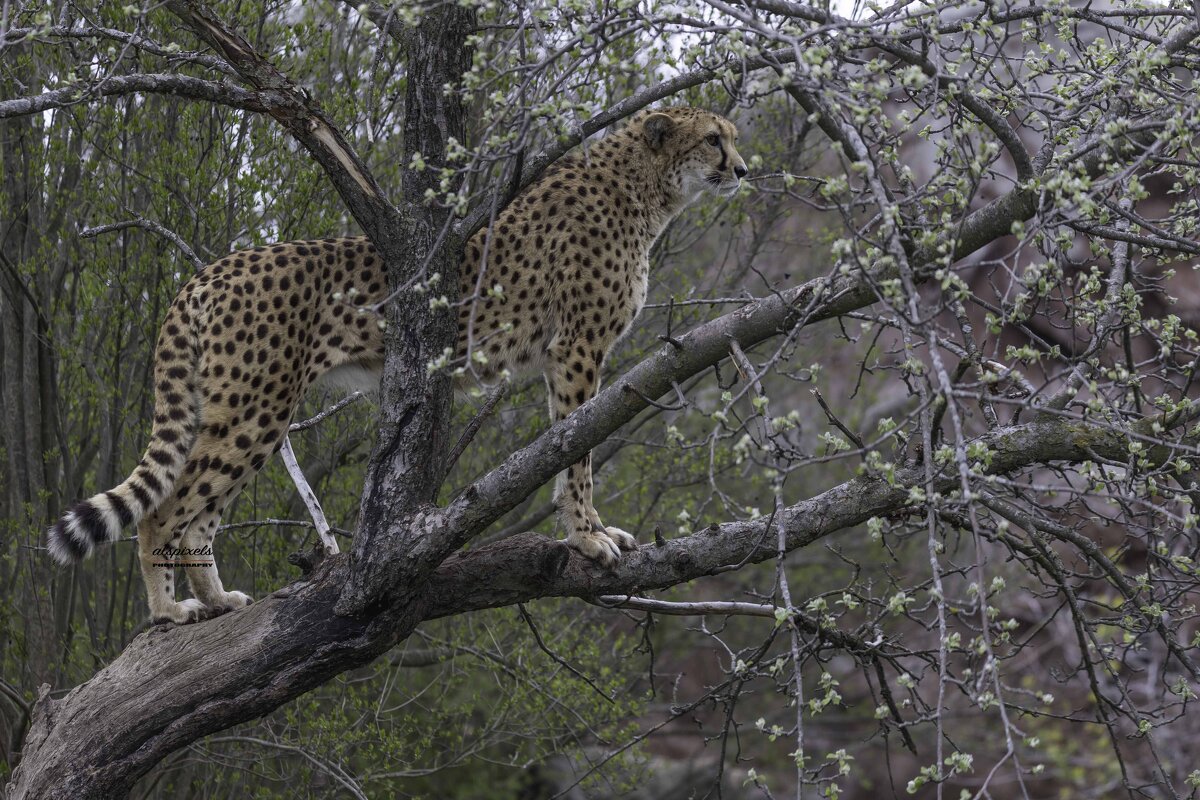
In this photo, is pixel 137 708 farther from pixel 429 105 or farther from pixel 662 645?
pixel 662 645

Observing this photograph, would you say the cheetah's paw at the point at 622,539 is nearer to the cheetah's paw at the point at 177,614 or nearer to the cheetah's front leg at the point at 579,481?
the cheetah's front leg at the point at 579,481

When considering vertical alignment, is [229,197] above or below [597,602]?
above

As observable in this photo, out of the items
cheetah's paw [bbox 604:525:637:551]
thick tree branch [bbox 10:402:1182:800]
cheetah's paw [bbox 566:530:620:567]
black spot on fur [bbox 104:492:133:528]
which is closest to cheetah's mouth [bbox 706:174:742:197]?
cheetah's paw [bbox 604:525:637:551]

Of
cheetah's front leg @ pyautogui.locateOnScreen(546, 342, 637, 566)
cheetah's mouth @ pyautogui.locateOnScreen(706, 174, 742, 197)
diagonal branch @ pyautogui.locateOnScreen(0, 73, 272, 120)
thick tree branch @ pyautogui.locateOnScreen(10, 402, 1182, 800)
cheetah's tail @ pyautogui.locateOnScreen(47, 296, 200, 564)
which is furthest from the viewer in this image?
cheetah's mouth @ pyautogui.locateOnScreen(706, 174, 742, 197)

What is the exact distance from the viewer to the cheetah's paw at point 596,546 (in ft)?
17.4

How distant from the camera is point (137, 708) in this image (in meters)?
4.89

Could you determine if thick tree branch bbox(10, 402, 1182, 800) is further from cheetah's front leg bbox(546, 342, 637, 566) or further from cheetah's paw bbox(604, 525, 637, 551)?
cheetah's paw bbox(604, 525, 637, 551)

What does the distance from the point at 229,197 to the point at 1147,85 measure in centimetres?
542

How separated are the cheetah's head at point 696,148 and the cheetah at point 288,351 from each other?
2.02 ft

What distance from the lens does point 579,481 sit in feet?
19.3

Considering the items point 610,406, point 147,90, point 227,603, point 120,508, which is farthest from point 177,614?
point 610,406

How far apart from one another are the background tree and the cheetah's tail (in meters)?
0.54

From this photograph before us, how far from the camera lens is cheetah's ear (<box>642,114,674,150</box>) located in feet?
21.7

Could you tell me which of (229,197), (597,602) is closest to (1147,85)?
Result: (597,602)
